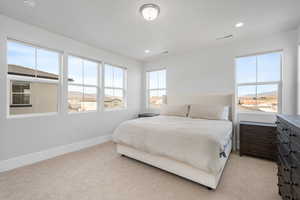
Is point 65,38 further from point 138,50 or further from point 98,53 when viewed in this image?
point 138,50

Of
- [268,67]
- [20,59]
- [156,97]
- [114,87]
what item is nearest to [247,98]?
[268,67]

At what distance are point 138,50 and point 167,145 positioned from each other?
2.91 m

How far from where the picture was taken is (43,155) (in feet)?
8.67

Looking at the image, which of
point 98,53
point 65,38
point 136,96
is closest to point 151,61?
point 136,96

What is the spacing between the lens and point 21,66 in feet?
8.23

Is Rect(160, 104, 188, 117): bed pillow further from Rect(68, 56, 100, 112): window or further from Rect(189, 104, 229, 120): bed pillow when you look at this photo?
Rect(68, 56, 100, 112): window

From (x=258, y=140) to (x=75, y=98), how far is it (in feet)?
13.8

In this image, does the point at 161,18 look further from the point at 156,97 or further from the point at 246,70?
the point at 156,97

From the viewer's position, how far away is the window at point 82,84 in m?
3.21

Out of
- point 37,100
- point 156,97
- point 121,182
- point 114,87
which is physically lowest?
point 121,182

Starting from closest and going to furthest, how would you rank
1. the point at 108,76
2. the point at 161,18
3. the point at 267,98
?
1. the point at 161,18
2. the point at 267,98
3. the point at 108,76

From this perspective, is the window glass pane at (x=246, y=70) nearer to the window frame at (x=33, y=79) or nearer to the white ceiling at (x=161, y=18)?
the white ceiling at (x=161, y=18)

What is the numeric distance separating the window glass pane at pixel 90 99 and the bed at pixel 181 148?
150 cm

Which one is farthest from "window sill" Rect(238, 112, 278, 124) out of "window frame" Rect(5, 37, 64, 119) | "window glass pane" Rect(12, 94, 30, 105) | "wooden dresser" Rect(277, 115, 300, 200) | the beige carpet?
"window glass pane" Rect(12, 94, 30, 105)
